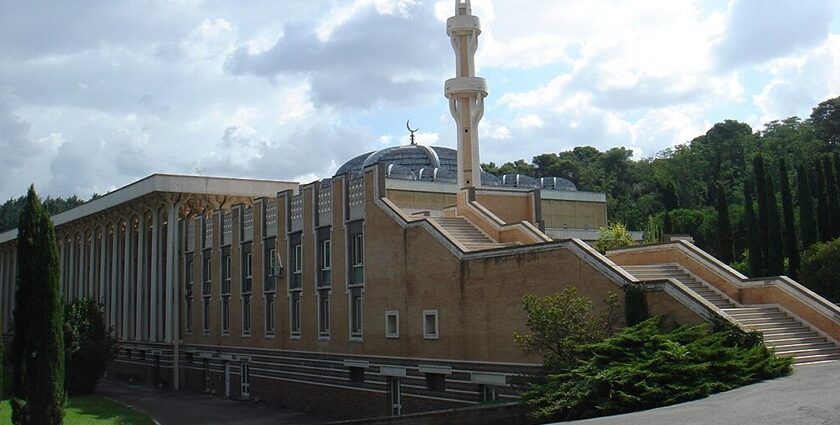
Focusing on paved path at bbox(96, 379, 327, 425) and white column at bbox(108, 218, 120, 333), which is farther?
white column at bbox(108, 218, 120, 333)

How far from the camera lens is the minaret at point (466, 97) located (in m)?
39.8

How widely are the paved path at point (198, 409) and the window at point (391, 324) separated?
502 centimetres

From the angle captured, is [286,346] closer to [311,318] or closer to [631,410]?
[311,318]

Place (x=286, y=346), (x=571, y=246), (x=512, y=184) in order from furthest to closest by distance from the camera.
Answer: (x=512, y=184) < (x=286, y=346) < (x=571, y=246)

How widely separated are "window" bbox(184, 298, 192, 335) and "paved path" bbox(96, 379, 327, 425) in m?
3.42

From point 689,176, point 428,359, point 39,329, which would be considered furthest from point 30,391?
point 689,176

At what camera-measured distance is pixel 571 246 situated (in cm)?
2322

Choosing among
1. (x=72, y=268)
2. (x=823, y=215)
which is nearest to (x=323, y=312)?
(x=823, y=215)

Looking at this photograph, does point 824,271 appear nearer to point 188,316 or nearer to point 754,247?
point 754,247

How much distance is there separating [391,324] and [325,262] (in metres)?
5.57

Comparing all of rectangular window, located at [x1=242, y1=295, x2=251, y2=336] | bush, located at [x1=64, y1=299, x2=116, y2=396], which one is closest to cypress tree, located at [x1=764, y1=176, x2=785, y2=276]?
rectangular window, located at [x1=242, y1=295, x2=251, y2=336]

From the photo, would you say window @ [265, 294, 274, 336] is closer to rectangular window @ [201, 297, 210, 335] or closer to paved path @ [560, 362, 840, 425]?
rectangular window @ [201, 297, 210, 335]

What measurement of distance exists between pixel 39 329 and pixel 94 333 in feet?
67.3

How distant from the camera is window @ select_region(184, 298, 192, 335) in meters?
47.4
